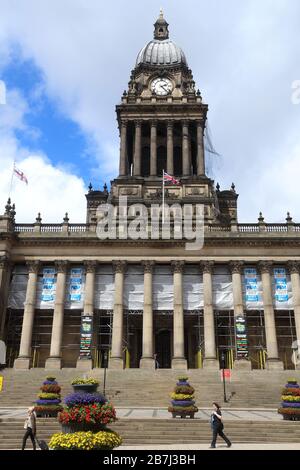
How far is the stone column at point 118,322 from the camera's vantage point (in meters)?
43.3

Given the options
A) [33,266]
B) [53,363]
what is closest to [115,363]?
[53,363]

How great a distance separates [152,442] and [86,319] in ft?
84.4

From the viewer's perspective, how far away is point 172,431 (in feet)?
67.9

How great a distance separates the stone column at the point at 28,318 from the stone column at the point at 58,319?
2172mm

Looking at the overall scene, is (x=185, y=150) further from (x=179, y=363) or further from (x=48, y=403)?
Answer: (x=48, y=403)

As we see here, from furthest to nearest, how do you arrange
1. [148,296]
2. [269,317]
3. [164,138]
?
1. [164,138]
2. [148,296]
3. [269,317]

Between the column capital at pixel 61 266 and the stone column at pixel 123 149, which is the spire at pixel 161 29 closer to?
the stone column at pixel 123 149

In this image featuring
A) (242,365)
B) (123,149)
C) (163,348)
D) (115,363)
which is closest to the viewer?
(242,365)

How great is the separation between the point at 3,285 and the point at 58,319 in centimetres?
668

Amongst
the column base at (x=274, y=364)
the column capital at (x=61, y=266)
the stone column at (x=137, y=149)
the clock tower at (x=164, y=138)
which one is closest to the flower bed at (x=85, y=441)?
the column base at (x=274, y=364)

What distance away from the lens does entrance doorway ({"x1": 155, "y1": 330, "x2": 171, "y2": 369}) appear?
162 ft

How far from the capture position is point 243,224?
1935 inches

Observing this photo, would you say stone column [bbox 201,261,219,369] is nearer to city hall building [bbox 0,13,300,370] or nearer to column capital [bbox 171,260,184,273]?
city hall building [bbox 0,13,300,370]

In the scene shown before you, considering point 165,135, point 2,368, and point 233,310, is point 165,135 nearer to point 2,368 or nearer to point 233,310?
point 233,310
